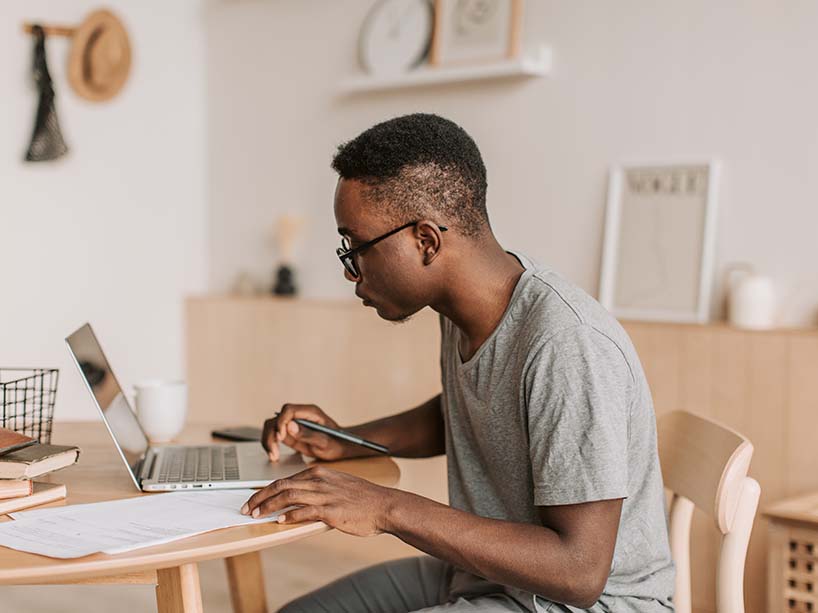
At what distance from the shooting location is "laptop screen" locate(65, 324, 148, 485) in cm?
145

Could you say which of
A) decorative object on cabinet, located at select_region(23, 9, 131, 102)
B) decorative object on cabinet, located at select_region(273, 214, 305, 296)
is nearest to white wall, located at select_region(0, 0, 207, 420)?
decorative object on cabinet, located at select_region(23, 9, 131, 102)

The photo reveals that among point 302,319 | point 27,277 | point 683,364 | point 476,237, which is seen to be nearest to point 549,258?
point 683,364

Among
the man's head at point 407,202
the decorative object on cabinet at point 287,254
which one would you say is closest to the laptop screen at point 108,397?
the man's head at point 407,202

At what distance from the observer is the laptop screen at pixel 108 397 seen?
4.75 feet

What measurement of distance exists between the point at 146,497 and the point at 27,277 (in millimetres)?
2115

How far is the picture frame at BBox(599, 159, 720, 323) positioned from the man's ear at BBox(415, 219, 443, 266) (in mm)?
1426

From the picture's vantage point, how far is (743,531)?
1357mm

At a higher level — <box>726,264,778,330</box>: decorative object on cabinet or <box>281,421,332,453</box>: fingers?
<box>726,264,778,330</box>: decorative object on cabinet

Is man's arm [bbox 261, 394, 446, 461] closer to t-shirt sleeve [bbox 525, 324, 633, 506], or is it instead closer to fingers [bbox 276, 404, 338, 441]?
fingers [bbox 276, 404, 338, 441]

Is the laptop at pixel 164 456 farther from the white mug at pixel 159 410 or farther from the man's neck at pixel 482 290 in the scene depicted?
the man's neck at pixel 482 290

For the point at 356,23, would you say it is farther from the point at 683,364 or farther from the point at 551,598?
the point at 551,598

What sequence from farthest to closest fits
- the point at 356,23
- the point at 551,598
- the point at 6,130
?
1. the point at 356,23
2. the point at 6,130
3. the point at 551,598

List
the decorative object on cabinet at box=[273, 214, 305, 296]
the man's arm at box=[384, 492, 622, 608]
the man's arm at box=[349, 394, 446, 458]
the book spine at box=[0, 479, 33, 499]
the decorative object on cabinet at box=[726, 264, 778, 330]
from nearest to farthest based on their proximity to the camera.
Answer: the man's arm at box=[384, 492, 622, 608], the book spine at box=[0, 479, 33, 499], the man's arm at box=[349, 394, 446, 458], the decorative object on cabinet at box=[726, 264, 778, 330], the decorative object on cabinet at box=[273, 214, 305, 296]

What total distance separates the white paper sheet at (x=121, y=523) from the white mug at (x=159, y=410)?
0.45 m
